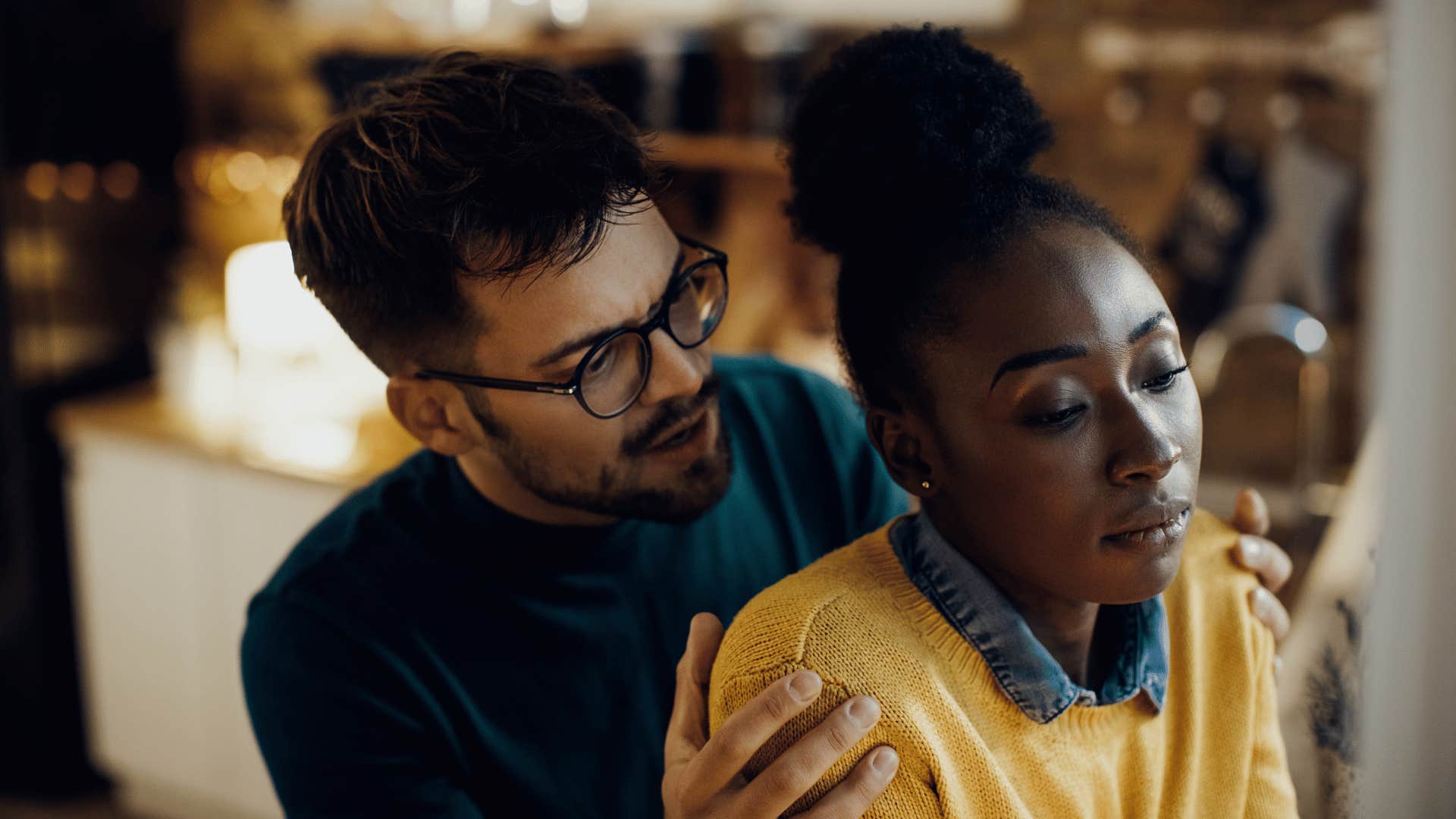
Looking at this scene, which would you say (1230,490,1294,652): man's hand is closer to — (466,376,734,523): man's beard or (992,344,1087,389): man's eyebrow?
(992,344,1087,389): man's eyebrow

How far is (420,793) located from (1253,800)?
2.05 ft

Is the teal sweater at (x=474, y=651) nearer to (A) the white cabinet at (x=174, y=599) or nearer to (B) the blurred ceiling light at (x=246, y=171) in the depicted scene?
(A) the white cabinet at (x=174, y=599)

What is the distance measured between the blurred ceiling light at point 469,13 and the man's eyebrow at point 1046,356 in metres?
1.94

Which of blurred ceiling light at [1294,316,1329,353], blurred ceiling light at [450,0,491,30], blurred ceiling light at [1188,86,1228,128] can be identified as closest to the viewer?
blurred ceiling light at [1294,316,1329,353]

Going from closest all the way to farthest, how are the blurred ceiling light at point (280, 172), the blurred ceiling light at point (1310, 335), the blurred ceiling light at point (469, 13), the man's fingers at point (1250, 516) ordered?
1. the man's fingers at point (1250, 516)
2. the blurred ceiling light at point (1310, 335)
3. the blurred ceiling light at point (469, 13)
4. the blurred ceiling light at point (280, 172)

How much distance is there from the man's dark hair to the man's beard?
0.11 m

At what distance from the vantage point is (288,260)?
2.50 meters

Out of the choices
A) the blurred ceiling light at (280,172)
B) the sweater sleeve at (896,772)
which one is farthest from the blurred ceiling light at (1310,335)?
the blurred ceiling light at (280,172)

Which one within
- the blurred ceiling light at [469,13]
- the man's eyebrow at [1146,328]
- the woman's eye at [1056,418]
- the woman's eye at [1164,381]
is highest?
the blurred ceiling light at [469,13]

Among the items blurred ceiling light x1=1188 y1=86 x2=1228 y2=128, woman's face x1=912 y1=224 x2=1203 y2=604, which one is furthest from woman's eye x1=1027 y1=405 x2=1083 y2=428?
blurred ceiling light x1=1188 y1=86 x2=1228 y2=128

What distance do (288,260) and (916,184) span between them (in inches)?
79.3

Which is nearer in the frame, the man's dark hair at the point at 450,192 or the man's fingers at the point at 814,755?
the man's fingers at the point at 814,755

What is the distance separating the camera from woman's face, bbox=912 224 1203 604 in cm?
70

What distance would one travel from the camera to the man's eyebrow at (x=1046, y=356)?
0.70 metres
